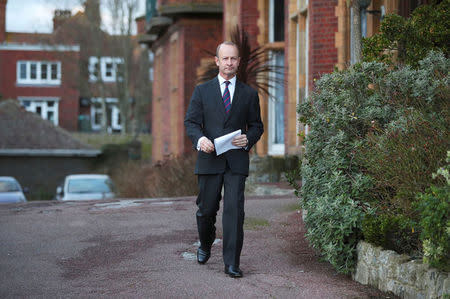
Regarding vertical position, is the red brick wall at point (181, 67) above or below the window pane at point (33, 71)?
below

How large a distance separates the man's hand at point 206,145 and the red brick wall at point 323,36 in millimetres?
7565

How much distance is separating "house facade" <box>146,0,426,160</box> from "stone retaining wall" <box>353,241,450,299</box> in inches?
78.3

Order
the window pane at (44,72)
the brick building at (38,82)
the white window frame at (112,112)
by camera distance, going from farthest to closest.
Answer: the white window frame at (112,112), the window pane at (44,72), the brick building at (38,82)

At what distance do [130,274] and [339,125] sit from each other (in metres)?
2.27

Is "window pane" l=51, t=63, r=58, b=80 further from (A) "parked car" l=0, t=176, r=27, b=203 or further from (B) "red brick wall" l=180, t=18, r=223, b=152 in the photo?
(A) "parked car" l=0, t=176, r=27, b=203

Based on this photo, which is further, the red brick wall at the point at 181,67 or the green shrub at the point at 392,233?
the red brick wall at the point at 181,67

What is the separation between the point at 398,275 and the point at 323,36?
858cm

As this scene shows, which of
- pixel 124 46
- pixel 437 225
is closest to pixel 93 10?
pixel 124 46

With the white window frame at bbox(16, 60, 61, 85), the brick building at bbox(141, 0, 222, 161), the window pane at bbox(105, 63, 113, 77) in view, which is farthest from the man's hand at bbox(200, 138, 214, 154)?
the window pane at bbox(105, 63, 113, 77)

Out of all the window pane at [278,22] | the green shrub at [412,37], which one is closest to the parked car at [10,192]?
the window pane at [278,22]

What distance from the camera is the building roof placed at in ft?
158

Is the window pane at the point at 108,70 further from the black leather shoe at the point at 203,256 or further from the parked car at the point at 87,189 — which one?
the black leather shoe at the point at 203,256

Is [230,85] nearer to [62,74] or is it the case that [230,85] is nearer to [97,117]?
[62,74]

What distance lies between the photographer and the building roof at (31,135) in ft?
158
